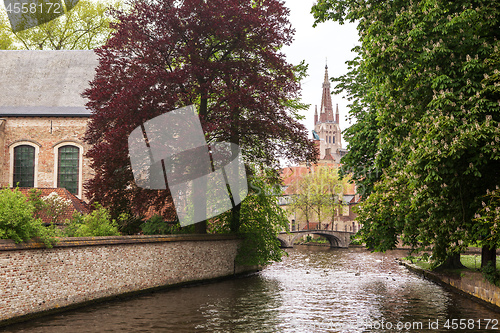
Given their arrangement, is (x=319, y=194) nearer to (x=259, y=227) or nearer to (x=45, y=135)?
(x=45, y=135)

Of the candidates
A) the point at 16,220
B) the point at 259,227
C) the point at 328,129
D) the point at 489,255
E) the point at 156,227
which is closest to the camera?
the point at 16,220

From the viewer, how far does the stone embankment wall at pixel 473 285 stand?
Result: 45.9 feet

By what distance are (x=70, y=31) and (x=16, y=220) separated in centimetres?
3010

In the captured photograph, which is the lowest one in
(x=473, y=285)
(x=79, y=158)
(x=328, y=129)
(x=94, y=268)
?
(x=473, y=285)

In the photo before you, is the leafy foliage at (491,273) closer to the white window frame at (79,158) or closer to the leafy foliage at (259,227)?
the leafy foliage at (259,227)

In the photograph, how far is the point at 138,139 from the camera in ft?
59.7

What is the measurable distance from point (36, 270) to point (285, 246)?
4453 cm

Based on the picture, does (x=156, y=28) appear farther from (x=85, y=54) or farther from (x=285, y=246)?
(x=285, y=246)

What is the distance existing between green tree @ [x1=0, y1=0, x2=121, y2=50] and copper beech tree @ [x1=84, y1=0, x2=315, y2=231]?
1916 centimetres

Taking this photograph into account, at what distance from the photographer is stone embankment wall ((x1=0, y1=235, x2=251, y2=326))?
11.5m

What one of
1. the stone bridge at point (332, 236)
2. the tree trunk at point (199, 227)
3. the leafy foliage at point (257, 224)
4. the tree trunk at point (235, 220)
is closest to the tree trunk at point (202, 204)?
the tree trunk at point (199, 227)

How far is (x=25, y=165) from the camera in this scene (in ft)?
97.9

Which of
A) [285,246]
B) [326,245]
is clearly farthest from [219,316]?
[326,245]

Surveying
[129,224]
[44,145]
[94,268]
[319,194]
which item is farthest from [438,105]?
[319,194]
